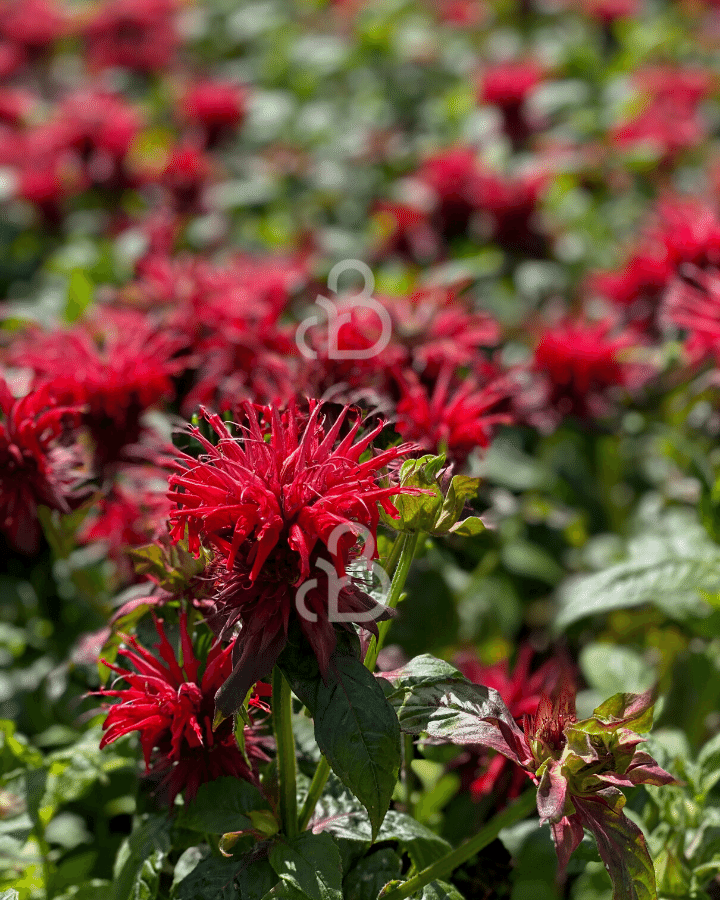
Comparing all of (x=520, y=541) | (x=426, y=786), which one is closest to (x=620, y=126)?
(x=520, y=541)

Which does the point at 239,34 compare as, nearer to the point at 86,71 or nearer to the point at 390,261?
the point at 86,71

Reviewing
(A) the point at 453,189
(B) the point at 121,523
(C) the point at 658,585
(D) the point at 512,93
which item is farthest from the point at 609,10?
(B) the point at 121,523

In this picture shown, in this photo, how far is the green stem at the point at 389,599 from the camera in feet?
2.42

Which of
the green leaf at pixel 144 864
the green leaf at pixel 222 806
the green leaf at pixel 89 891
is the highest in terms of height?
the green leaf at pixel 222 806

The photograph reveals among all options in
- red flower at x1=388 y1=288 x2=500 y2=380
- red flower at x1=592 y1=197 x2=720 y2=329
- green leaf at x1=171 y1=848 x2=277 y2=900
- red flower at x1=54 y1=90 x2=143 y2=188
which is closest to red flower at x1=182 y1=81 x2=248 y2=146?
red flower at x1=54 y1=90 x2=143 y2=188

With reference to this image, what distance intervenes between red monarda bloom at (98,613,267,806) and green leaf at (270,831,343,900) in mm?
93

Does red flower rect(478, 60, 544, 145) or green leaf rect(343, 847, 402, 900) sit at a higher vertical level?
red flower rect(478, 60, 544, 145)

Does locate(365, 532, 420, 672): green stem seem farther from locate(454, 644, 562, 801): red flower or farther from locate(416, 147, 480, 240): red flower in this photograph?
locate(416, 147, 480, 240): red flower

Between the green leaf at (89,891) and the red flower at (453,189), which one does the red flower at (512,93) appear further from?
the green leaf at (89,891)

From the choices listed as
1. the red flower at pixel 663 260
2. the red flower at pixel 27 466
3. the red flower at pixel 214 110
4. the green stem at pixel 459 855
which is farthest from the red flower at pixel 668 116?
the green stem at pixel 459 855

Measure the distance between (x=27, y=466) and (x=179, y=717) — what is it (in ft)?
1.09

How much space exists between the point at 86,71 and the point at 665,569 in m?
2.54

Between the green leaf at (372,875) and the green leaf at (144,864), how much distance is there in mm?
164

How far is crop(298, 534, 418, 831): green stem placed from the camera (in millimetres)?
738
